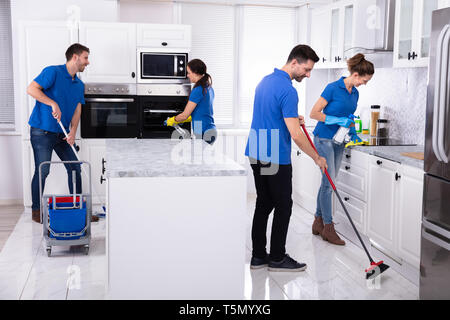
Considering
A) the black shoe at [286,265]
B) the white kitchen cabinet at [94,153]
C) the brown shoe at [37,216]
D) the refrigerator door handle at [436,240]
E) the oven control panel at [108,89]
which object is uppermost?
the oven control panel at [108,89]

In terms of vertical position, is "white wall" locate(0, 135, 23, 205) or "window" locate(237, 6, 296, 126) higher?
"window" locate(237, 6, 296, 126)

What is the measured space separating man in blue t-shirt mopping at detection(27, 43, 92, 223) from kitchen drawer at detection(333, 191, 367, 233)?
2188 millimetres

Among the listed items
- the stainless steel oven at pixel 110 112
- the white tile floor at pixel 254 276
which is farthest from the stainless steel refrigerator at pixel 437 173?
the stainless steel oven at pixel 110 112

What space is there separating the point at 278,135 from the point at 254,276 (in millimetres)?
918

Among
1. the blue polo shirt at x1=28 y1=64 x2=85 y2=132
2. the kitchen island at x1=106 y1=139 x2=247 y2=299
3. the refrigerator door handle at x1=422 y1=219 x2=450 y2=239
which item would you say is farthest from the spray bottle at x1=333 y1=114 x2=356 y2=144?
the blue polo shirt at x1=28 y1=64 x2=85 y2=132

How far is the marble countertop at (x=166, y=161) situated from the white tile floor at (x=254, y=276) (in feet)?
2.67

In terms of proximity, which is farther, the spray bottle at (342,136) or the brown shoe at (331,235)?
the brown shoe at (331,235)

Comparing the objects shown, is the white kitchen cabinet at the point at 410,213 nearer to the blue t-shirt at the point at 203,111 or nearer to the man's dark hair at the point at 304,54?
the man's dark hair at the point at 304,54

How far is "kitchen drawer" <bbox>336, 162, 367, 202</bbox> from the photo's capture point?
13.0 ft

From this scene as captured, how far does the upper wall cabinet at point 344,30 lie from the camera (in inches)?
161

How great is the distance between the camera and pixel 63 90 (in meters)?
4.44

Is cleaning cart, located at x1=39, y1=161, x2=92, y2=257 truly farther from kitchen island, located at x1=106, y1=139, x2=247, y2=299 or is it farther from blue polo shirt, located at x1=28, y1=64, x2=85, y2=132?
kitchen island, located at x1=106, y1=139, x2=247, y2=299

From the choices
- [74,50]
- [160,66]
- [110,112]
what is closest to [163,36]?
[160,66]

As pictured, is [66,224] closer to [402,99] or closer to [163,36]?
[163,36]
